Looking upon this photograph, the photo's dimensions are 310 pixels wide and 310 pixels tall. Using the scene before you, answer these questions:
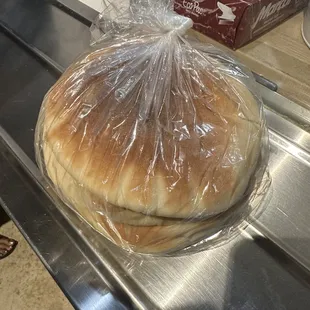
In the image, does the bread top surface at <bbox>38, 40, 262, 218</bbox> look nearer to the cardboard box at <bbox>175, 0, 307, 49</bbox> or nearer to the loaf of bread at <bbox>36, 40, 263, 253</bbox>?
the loaf of bread at <bbox>36, 40, 263, 253</bbox>

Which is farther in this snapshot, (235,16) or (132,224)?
(235,16)

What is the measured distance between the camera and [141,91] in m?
0.45

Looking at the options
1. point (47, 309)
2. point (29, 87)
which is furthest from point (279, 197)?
point (47, 309)

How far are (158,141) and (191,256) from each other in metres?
0.17

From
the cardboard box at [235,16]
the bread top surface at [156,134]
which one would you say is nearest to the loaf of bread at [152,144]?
the bread top surface at [156,134]

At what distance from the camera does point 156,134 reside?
41 cm

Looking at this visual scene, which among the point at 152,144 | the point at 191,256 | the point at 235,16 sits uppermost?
the point at 235,16

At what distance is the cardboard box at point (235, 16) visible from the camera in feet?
Answer: 2.00

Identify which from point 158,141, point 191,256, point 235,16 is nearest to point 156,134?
point 158,141

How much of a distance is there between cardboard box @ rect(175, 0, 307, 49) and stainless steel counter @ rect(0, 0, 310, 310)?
12 centimetres

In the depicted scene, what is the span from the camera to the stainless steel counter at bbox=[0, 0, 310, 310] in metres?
0.46

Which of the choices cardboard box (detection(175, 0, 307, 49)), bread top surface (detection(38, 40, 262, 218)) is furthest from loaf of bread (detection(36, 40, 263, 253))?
cardboard box (detection(175, 0, 307, 49))

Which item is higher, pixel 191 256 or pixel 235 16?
pixel 235 16

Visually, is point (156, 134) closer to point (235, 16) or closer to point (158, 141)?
point (158, 141)
